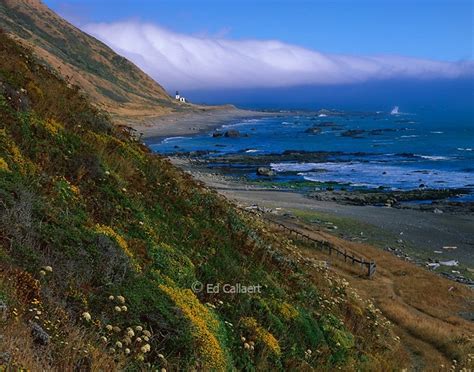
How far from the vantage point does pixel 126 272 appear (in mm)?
7125

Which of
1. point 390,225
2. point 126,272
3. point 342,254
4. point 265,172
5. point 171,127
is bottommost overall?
point 390,225

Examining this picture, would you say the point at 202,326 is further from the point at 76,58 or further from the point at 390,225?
the point at 76,58

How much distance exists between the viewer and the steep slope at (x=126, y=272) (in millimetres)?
5582

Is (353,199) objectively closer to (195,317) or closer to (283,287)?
(283,287)

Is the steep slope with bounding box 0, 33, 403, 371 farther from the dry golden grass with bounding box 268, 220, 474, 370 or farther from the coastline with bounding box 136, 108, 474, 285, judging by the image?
the coastline with bounding box 136, 108, 474, 285

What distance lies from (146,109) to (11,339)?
166485mm

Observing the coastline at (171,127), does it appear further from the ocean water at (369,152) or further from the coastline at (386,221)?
the coastline at (386,221)

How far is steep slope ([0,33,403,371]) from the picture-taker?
558 centimetres

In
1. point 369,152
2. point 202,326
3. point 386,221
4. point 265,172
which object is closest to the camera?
point 202,326

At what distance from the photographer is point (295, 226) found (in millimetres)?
34719

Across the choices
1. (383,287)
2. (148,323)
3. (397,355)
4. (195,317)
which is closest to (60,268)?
(148,323)

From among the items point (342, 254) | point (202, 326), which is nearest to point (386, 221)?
point (342, 254)

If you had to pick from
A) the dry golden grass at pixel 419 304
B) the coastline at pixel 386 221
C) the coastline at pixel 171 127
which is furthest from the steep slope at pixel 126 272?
the coastline at pixel 171 127

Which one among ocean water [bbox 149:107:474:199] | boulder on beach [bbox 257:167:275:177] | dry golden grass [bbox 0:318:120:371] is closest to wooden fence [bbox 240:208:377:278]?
dry golden grass [bbox 0:318:120:371]
